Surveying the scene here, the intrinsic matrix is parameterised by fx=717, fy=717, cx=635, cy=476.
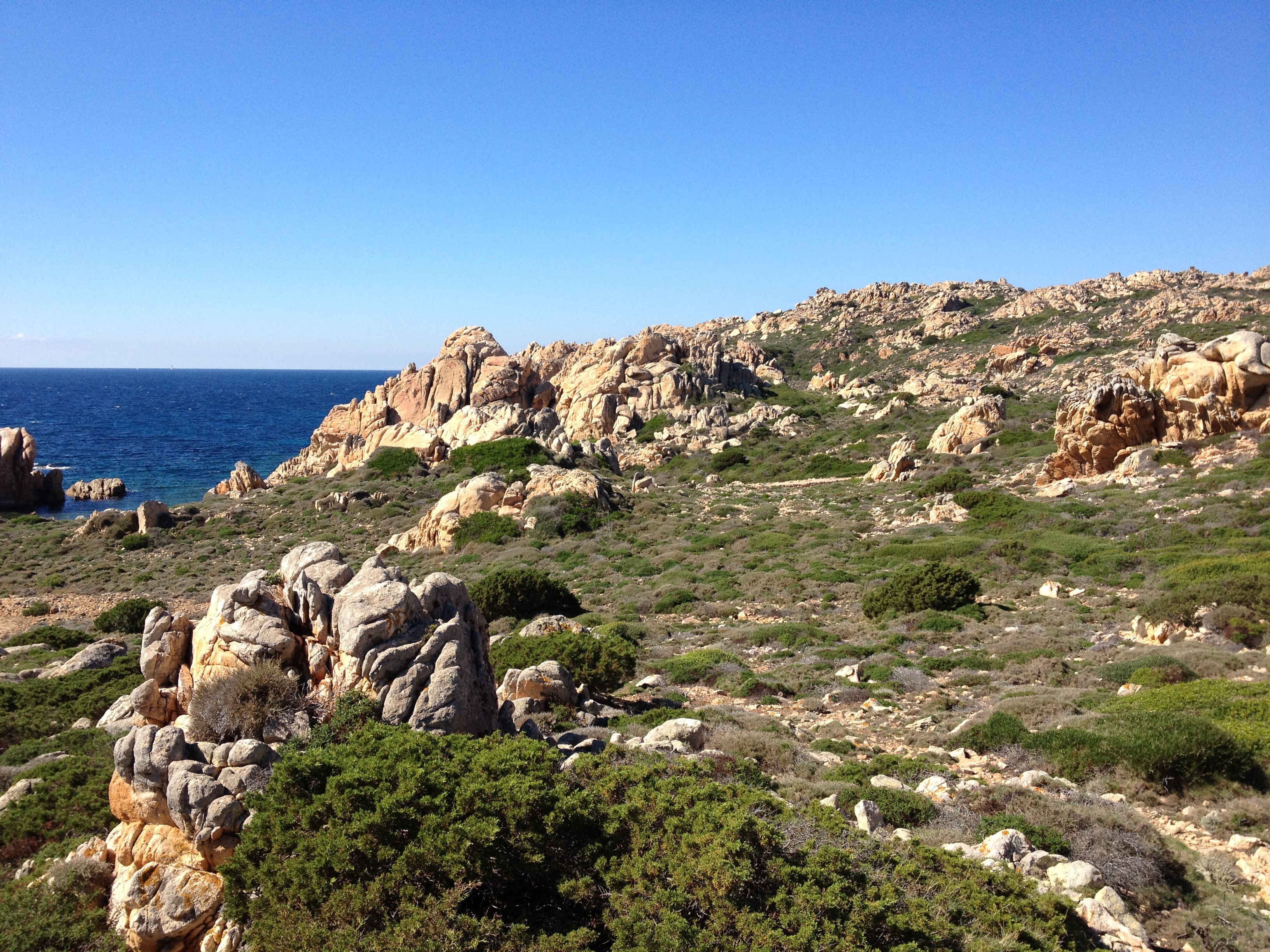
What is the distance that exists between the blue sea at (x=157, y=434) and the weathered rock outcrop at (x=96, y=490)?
2.12 feet

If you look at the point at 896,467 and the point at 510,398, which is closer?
the point at 896,467

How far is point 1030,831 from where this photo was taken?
8203 millimetres

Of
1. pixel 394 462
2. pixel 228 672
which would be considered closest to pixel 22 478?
pixel 394 462

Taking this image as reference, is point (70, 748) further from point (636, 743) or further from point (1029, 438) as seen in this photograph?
point (1029, 438)

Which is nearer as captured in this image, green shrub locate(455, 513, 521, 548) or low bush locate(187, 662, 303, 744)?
low bush locate(187, 662, 303, 744)

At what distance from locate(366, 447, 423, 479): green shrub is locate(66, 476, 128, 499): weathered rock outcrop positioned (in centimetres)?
2156

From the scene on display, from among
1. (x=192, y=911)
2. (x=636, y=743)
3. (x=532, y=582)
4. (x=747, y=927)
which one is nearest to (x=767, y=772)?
(x=636, y=743)

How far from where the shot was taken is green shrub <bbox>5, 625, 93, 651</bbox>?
20.9m

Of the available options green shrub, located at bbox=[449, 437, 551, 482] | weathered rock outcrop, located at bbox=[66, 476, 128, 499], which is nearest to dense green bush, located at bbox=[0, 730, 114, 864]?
green shrub, located at bbox=[449, 437, 551, 482]

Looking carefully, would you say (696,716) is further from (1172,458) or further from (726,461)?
(726,461)

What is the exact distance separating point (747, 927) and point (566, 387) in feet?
193

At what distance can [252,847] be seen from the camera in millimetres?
6715

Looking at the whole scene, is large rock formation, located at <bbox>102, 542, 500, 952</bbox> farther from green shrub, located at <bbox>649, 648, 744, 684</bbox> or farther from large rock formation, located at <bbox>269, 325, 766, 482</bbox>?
large rock formation, located at <bbox>269, 325, 766, 482</bbox>

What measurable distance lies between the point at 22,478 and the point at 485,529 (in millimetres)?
40580
